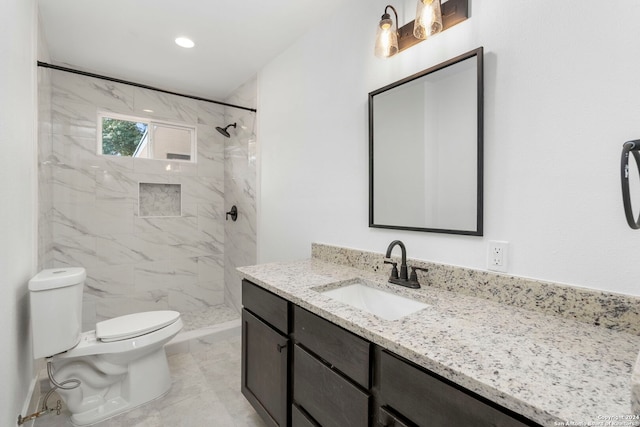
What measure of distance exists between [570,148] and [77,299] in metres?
2.43

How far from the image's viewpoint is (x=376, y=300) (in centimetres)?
144

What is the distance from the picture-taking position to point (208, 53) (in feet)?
8.10

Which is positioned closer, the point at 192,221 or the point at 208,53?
the point at 208,53

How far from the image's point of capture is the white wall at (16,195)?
1263mm

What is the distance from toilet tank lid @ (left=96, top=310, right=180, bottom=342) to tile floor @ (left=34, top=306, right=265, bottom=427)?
1.57 feet

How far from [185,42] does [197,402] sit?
259 centimetres

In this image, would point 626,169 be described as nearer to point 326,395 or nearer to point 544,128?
point 544,128

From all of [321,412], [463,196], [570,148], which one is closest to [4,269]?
[321,412]

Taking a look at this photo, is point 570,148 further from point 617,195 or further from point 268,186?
point 268,186

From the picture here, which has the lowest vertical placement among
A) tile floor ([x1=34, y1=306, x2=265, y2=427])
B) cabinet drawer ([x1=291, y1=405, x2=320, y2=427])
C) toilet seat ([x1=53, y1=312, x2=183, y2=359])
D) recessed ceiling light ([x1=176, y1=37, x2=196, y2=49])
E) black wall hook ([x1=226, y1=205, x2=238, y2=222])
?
tile floor ([x1=34, y1=306, x2=265, y2=427])

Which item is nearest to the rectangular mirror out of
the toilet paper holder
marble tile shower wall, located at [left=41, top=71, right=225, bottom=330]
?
the toilet paper holder

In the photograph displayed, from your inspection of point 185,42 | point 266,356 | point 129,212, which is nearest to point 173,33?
point 185,42

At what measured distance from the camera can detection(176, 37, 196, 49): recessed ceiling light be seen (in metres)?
2.25

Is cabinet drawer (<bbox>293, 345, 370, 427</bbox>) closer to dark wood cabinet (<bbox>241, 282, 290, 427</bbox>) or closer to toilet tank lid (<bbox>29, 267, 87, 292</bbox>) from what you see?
dark wood cabinet (<bbox>241, 282, 290, 427</bbox>)
